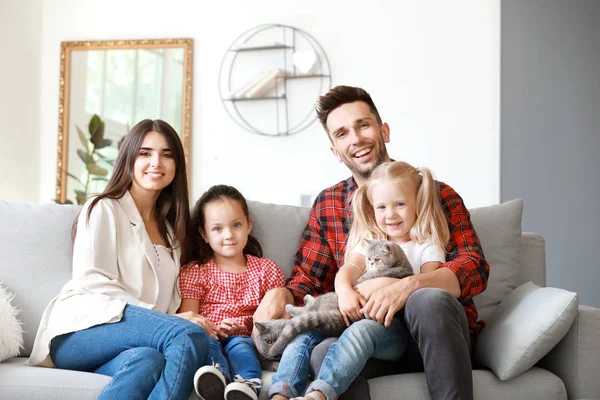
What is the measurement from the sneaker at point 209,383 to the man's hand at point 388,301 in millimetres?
430

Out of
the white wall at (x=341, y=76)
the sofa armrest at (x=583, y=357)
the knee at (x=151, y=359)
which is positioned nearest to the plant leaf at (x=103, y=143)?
the white wall at (x=341, y=76)

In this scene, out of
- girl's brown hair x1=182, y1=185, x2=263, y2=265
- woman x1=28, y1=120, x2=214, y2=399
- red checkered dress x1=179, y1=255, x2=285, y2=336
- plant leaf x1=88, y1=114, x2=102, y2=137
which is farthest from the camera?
Answer: plant leaf x1=88, y1=114, x2=102, y2=137

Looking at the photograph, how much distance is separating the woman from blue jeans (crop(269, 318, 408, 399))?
24cm

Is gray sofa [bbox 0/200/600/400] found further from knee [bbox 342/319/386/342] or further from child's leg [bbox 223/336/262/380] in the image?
knee [bbox 342/319/386/342]

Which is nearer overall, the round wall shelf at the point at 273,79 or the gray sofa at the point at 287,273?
the gray sofa at the point at 287,273

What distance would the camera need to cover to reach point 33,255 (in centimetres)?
220

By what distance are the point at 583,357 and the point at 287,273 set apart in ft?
3.19

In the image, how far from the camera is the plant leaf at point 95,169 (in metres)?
4.32

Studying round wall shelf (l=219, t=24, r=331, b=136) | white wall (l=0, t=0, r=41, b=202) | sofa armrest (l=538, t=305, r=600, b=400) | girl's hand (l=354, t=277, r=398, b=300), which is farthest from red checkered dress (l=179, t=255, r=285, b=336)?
white wall (l=0, t=0, r=41, b=202)

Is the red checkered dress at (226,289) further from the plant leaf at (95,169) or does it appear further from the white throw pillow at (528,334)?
the plant leaf at (95,169)

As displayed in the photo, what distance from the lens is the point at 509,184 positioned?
3.90 meters

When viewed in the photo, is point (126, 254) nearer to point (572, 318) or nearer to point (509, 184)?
point (572, 318)

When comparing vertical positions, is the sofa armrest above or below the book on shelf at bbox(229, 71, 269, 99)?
below

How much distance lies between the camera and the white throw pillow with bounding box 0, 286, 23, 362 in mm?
1980
